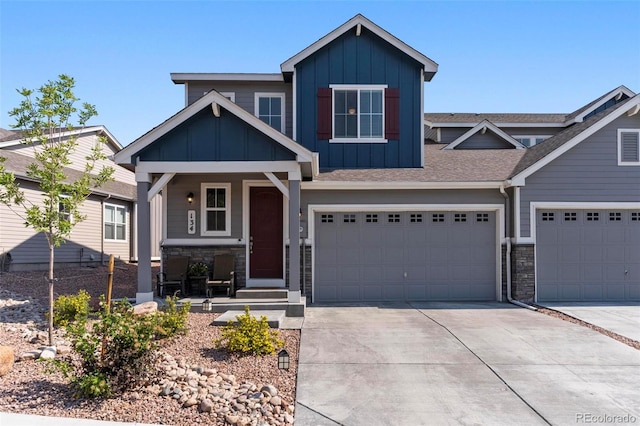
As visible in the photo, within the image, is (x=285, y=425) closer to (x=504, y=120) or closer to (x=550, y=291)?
(x=550, y=291)

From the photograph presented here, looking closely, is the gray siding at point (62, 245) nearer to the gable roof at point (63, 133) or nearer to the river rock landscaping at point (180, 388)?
the gable roof at point (63, 133)

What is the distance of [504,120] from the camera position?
65.6ft

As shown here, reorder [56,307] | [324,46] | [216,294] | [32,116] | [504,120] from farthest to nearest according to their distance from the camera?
[504,120]
[324,46]
[216,294]
[56,307]
[32,116]

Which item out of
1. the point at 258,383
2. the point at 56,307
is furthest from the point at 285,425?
the point at 56,307

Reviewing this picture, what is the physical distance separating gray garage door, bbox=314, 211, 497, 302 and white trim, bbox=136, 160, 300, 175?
2.20m

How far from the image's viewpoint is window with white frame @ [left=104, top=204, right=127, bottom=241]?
1805 centimetres

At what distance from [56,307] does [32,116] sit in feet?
11.0

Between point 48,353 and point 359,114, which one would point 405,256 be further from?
point 48,353

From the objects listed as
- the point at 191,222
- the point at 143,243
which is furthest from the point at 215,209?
the point at 143,243

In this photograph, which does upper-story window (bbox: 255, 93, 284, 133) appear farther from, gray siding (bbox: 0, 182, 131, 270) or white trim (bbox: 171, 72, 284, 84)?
gray siding (bbox: 0, 182, 131, 270)

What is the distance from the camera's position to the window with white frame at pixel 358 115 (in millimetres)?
12250

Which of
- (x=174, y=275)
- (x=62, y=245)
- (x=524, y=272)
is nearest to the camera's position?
(x=174, y=275)

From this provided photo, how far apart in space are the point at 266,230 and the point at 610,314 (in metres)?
7.75

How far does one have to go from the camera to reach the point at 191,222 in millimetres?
11281
